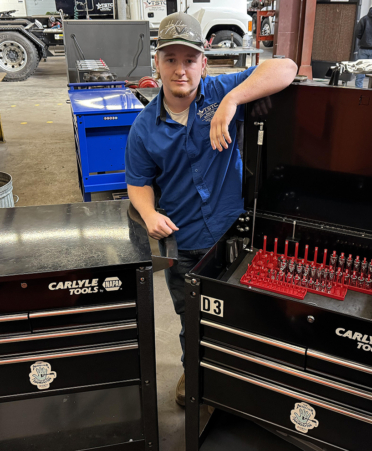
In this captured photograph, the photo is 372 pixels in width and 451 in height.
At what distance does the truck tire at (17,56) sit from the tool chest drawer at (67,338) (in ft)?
25.9

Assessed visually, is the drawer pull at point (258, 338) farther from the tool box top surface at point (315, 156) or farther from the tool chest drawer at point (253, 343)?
the tool box top surface at point (315, 156)

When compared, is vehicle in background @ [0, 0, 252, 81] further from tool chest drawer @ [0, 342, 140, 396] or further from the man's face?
tool chest drawer @ [0, 342, 140, 396]

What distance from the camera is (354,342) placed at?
89 cm

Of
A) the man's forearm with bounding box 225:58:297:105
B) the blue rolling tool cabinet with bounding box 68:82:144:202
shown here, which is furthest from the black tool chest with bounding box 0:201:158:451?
the blue rolling tool cabinet with bounding box 68:82:144:202

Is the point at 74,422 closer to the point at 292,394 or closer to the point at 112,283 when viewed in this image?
the point at 112,283

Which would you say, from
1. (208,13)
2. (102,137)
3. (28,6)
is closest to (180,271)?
(102,137)

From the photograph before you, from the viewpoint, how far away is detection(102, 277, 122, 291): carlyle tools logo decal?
3.44 ft

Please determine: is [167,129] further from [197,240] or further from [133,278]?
[133,278]

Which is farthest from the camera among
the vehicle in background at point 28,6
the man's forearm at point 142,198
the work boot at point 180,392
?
the vehicle in background at point 28,6

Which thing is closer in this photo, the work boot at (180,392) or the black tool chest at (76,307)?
the black tool chest at (76,307)

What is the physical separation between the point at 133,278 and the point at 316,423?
0.57 meters

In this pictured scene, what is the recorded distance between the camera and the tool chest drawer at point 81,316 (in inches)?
41.5

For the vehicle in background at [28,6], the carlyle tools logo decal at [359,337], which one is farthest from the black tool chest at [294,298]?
the vehicle in background at [28,6]

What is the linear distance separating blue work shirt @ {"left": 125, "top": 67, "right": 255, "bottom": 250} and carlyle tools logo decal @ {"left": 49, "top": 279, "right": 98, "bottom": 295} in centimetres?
44
